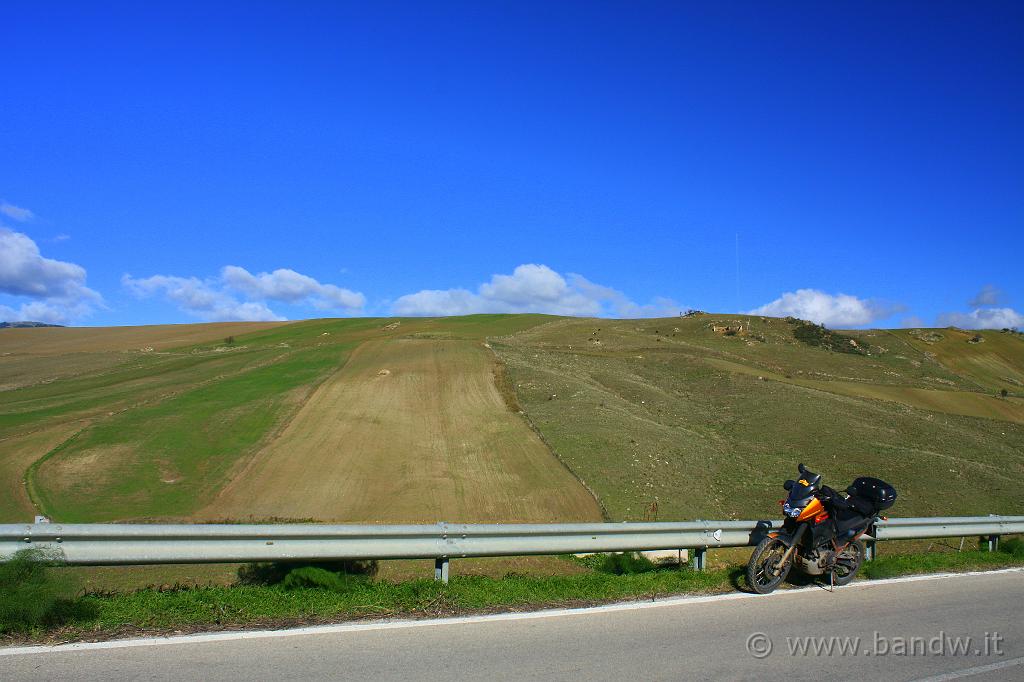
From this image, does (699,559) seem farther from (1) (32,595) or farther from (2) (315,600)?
(1) (32,595)

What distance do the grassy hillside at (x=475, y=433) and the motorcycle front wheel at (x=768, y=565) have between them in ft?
27.2

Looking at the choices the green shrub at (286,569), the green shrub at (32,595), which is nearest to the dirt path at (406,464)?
the green shrub at (286,569)

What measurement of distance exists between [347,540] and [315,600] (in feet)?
2.13

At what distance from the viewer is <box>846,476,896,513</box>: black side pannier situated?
8.84 m

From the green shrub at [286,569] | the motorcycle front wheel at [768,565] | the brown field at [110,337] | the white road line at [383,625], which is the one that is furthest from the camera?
the brown field at [110,337]

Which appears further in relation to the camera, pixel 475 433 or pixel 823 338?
pixel 823 338

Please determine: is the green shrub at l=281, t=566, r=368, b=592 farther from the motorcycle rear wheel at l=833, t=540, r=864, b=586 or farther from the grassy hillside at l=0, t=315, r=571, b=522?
the grassy hillside at l=0, t=315, r=571, b=522

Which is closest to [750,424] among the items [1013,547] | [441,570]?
[1013,547]

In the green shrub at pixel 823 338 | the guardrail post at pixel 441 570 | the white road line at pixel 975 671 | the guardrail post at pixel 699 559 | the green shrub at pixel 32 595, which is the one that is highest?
the green shrub at pixel 823 338

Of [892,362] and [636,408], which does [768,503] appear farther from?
[892,362]

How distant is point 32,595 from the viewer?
5.63 meters

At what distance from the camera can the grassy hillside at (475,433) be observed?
18.0 meters

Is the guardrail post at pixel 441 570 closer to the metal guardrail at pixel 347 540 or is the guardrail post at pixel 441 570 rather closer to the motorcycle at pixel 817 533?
the metal guardrail at pixel 347 540

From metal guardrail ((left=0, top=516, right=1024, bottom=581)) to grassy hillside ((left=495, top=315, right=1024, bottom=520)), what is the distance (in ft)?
26.1
